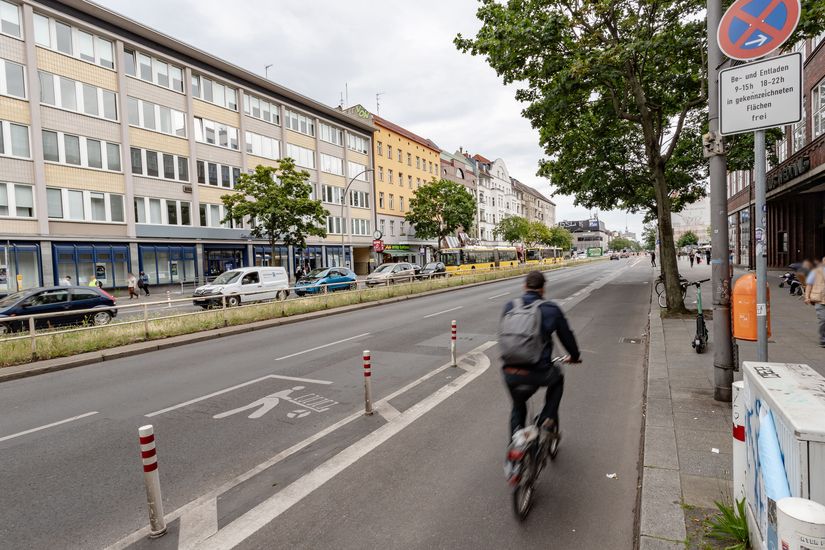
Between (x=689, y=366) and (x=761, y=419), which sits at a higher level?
(x=761, y=419)

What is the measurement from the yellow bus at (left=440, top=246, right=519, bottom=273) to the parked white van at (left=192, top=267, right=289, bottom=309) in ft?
63.3

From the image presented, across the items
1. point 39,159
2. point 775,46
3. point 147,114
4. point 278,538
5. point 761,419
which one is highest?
point 147,114

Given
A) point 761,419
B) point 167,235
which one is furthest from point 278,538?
point 167,235

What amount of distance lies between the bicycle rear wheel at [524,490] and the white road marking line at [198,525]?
7.58 ft

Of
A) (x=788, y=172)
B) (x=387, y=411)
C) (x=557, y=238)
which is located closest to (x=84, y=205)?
(x=387, y=411)

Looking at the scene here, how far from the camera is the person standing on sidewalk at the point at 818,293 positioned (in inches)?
340

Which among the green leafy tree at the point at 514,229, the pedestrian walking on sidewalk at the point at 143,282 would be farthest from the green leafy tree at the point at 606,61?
the green leafy tree at the point at 514,229

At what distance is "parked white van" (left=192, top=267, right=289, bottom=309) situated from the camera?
19125 millimetres

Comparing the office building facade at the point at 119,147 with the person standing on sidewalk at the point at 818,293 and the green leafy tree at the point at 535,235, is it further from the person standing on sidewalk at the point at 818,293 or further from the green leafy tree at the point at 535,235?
the green leafy tree at the point at 535,235

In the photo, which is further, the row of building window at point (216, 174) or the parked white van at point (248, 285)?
the row of building window at point (216, 174)

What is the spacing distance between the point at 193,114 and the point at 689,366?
3503 cm

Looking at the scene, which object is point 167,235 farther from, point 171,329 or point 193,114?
point 171,329

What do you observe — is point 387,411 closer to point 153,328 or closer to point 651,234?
point 153,328

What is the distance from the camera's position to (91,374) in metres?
8.95
